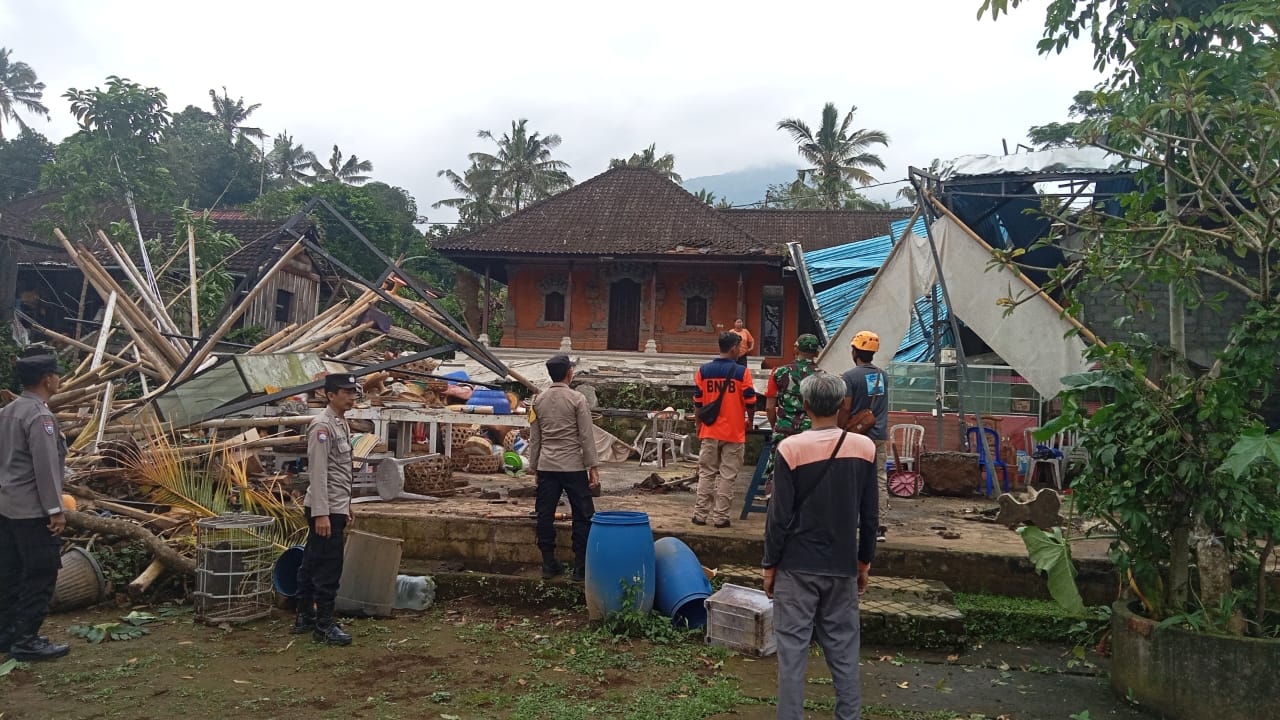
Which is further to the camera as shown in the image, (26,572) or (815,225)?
(815,225)

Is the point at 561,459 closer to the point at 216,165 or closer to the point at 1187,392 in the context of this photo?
the point at 1187,392

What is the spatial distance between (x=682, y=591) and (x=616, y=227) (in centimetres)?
1730

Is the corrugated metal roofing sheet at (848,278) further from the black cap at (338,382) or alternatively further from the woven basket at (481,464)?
the black cap at (338,382)

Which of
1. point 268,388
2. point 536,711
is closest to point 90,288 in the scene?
point 268,388

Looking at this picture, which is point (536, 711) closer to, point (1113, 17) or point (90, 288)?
point (1113, 17)

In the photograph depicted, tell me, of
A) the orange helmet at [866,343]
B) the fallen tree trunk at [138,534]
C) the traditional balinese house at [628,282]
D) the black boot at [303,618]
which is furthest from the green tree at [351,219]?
the orange helmet at [866,343]

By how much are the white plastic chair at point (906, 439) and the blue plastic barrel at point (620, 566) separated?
20.0 feet

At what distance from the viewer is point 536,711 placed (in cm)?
418

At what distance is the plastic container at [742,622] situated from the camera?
5.11m

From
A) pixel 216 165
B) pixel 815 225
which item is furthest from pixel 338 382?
pixel 216 165

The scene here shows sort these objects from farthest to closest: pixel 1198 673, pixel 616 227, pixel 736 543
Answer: pixel 616 227 → pixel 736 543 → pixel 1198 673

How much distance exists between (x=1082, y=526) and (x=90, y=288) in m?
23.3

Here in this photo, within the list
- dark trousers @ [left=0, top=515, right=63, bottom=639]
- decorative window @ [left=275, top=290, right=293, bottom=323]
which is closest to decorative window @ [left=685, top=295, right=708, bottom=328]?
decorative window @ [left=275, top=290, right=293, bottom=323]

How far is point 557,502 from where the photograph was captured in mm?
6121
